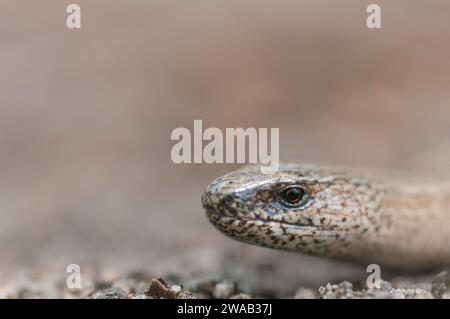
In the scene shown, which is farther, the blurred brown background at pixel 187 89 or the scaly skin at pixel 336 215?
the blurred brown background at pixel 187 89

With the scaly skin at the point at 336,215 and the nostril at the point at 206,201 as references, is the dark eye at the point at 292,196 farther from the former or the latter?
the nostril at the point at 206,201

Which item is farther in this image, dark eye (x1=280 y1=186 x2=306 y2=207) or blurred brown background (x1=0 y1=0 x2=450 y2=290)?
blurred brown background (x1=0 y1=0 x2=450 y2=290)

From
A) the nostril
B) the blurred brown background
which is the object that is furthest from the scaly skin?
the blurred brown background

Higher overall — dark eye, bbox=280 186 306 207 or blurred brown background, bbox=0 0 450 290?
blurred brown background, bbox=0 0 450 290

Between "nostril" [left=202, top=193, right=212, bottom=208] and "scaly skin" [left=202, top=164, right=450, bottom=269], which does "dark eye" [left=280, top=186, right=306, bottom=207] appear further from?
"nostril" [left=202, top=193, right=212, bottom=208]

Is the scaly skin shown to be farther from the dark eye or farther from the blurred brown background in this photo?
the blurred brown background

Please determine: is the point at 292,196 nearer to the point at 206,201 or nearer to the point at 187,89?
the point at 206,201

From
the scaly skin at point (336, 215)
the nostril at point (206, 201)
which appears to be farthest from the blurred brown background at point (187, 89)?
the nostril at point (206, 201)
